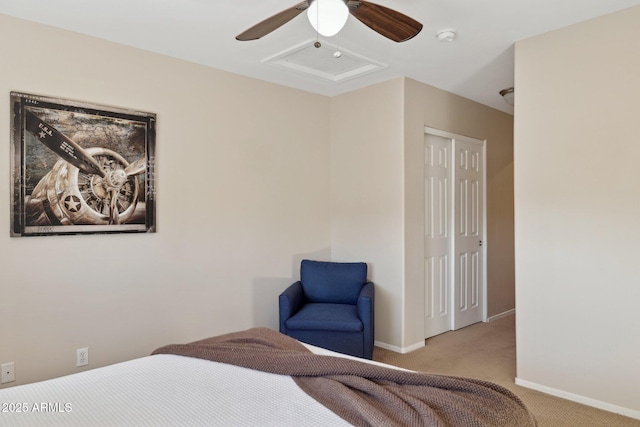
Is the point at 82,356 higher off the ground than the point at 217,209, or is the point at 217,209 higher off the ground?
the point at 217,209

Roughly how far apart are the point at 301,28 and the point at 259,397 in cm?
228

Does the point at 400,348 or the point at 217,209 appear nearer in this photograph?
the point at 217,209

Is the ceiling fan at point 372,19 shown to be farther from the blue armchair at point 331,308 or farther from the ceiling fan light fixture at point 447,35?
the blue armchair at point 331,308

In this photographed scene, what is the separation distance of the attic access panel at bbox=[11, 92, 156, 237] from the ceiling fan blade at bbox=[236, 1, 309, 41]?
1345mm

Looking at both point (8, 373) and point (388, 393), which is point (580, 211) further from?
point (8, 373)

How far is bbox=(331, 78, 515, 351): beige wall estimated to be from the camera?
151 inches

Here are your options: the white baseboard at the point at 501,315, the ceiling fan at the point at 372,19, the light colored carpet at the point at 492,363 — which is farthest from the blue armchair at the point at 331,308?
the ceiling fan at the point at 372,19

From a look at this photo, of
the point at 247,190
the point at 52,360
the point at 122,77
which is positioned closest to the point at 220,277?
the point at 247,190

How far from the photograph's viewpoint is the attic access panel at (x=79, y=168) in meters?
2.64

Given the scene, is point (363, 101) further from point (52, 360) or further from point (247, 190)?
point (52, 360)

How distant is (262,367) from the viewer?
5.88 ft

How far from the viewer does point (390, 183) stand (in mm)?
3910

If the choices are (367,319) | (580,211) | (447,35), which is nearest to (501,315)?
(367,319)

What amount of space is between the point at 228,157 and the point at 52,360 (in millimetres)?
1933
